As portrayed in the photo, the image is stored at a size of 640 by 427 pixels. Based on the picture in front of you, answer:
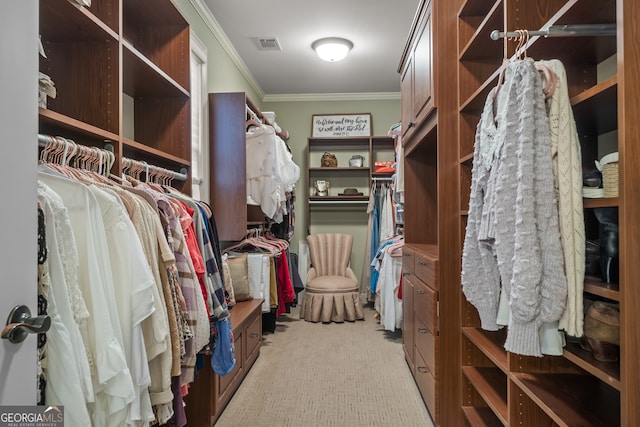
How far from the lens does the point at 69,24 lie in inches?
56.9

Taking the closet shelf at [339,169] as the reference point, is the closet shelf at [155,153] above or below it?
below

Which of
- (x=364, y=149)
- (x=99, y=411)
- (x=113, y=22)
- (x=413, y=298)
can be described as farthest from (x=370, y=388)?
(x=364, y=149)

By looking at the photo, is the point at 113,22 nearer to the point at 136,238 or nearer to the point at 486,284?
the point at 136,238

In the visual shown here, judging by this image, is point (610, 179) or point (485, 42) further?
point (485, 42)

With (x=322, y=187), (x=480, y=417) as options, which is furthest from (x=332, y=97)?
(x=480, y=417)

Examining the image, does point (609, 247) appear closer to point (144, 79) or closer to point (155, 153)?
point (155, 153)

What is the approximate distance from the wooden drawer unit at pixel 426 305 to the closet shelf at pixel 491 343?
0.53ft

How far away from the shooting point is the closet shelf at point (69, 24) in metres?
1.33

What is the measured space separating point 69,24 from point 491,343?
6.90 ft

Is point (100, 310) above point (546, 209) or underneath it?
underneath

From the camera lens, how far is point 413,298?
8.33ft

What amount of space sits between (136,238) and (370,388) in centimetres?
198

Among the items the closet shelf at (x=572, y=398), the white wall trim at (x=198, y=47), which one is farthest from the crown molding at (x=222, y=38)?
the closet shelf at (x=572, y=398)

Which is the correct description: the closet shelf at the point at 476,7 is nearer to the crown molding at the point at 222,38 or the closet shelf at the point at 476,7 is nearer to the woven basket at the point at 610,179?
the woven basket at the point at 610,179
